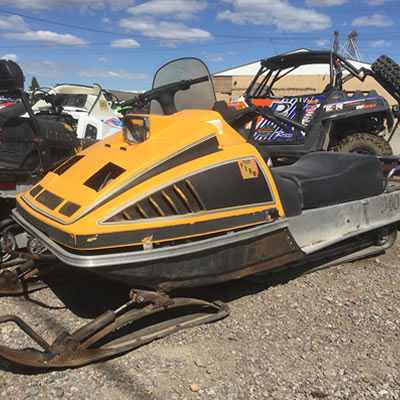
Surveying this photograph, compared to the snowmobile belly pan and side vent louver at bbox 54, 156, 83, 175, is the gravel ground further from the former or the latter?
side vent louver at bbox 54, 156, 83, 175

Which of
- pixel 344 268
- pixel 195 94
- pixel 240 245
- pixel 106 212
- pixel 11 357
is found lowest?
pixel 344 268

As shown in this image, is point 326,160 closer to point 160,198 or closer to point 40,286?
point 160,198

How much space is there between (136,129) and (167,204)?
59 centimetres

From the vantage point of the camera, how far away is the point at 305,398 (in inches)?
81.1

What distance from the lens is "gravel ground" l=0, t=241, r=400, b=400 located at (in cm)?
211

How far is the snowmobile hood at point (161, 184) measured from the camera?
2.18m

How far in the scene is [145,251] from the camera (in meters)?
2.19

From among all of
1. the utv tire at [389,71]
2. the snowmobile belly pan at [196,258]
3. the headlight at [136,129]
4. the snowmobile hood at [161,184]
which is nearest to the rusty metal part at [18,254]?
the snowmobile belly pan at [196,258]

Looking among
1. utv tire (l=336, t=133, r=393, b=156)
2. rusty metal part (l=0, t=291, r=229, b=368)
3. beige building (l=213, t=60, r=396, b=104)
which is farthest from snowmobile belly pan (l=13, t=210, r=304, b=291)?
beige building (l=213, t=60, r=396, b=104)

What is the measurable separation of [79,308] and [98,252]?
3.21 ft

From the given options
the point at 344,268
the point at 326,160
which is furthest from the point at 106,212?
the point at 344,268

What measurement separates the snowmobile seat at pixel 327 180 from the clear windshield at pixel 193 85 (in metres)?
0.70

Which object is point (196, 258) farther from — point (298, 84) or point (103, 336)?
point (298, 84)

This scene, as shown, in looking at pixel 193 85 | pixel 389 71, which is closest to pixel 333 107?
pixel 389 71
